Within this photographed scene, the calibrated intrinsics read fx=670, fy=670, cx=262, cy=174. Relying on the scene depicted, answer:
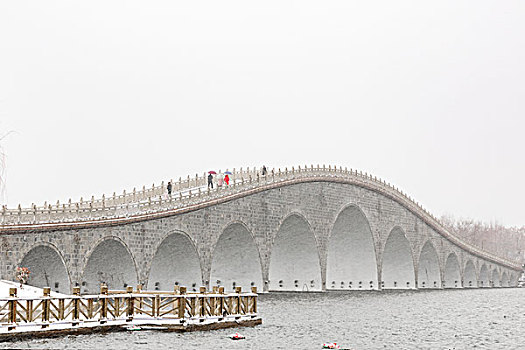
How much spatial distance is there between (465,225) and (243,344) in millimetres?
165189

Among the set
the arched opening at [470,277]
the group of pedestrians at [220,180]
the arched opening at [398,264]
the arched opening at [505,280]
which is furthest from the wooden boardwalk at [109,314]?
the arched opening at [505,280]

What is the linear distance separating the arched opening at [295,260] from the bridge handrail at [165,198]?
521 centimetres

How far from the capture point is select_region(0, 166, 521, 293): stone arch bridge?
38.8 metres

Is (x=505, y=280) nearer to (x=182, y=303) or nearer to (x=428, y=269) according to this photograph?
(x=428, y=269)

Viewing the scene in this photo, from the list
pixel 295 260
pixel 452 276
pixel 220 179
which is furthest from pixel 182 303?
pixel 452 276

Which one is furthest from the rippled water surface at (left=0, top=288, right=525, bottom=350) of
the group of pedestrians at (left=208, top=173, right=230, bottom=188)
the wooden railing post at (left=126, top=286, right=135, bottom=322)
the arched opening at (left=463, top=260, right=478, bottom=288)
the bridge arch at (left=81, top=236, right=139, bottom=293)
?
the arched opening at (left=463, top=260, right=478, bottom=288)

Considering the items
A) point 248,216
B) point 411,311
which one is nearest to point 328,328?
point 411,311

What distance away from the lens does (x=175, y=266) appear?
51156mm

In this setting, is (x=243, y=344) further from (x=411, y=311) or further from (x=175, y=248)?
(x=175, y=248)

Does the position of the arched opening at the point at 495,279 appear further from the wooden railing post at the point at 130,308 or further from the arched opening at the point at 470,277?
the wooden railing post at the point at 130,308

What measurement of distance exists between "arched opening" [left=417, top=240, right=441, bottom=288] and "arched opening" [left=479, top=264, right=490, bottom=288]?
2317cm

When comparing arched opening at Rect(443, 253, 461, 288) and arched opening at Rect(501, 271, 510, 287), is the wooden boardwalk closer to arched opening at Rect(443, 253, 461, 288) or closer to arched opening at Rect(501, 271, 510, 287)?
arched opening at Rect(443, 253, 461, 288)

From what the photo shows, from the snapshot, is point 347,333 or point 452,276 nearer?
point 347,333

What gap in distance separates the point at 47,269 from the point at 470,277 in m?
85.3
